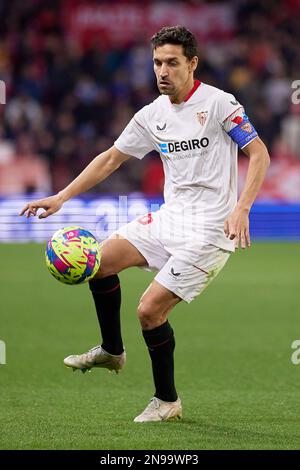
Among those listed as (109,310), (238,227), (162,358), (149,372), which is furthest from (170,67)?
(149,372)

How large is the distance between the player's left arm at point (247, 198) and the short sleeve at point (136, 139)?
79 centimetres

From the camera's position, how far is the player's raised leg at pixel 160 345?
6.27m

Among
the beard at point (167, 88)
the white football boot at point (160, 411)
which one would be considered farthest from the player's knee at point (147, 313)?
the beard at point (167, 88)

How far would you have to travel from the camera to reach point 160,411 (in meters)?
6.31

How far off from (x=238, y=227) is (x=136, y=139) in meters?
1.18

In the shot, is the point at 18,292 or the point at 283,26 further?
the point at 283,26

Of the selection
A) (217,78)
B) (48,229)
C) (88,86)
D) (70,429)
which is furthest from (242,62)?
(70,429)

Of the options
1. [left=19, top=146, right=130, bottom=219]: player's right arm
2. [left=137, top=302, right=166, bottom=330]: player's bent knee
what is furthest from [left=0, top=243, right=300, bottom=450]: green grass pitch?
[left=19, top=146, right=130, bottom=219]: player's right arm

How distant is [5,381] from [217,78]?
13.5m

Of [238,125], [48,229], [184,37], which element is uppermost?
[184,37]

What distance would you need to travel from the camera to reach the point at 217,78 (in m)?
20.3

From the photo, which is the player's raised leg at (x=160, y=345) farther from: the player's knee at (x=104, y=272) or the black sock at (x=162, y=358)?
the player's knee at (x=104, y=272)

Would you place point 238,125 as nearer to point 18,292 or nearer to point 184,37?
point 184,37

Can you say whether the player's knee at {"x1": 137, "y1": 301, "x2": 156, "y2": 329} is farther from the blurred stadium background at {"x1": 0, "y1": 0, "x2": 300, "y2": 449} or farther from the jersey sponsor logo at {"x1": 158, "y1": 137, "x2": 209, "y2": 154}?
the jersey sponsor logo at {"x1": 158, "y1": 137, "x2": 209, "y2": 154}
